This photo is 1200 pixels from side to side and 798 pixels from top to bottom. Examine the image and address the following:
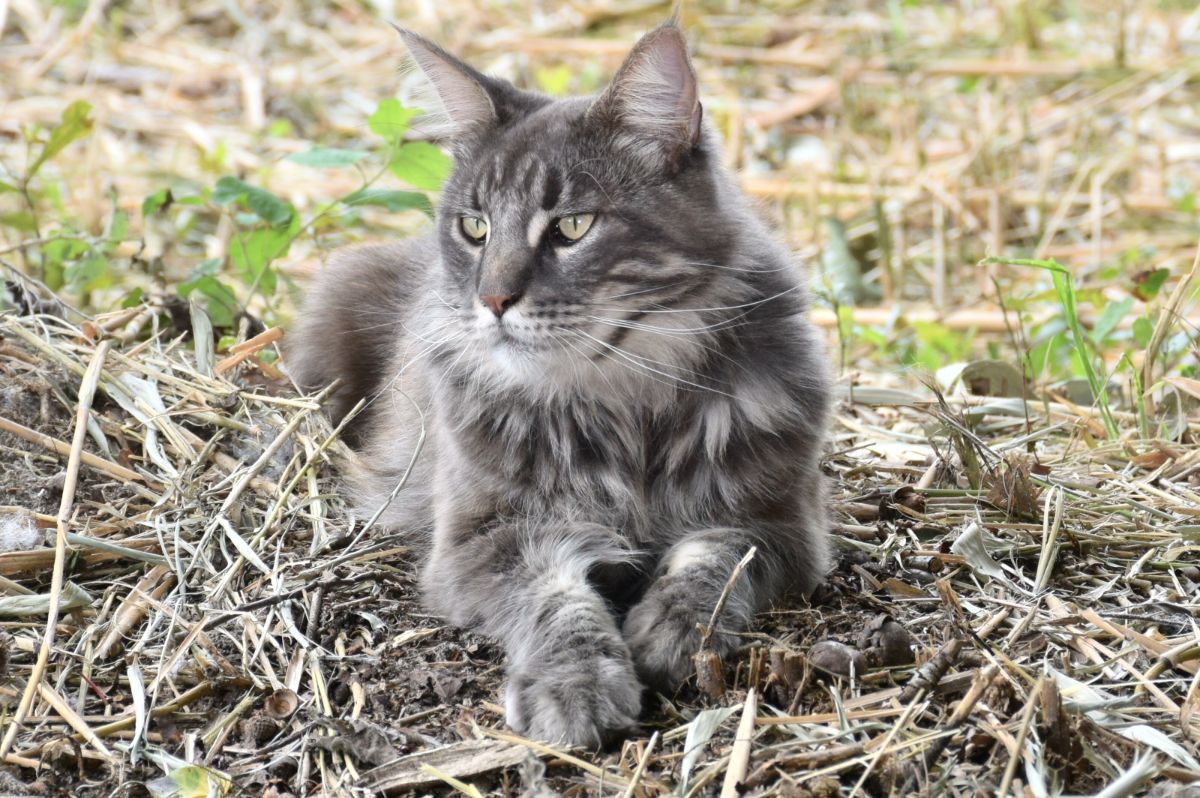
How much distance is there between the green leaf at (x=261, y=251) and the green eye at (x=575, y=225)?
5.69ft

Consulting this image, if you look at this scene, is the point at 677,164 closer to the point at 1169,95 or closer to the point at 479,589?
the point at 479,589

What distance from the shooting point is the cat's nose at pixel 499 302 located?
2627 mm

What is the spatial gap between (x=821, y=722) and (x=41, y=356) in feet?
7.91

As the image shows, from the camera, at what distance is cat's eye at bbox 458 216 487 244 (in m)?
2.91

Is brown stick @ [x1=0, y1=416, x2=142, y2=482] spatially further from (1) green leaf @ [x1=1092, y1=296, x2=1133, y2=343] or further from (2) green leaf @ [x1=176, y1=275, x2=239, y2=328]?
(1) green leaf @ [x1=1092, y1=296, x2=1133, y2=343]

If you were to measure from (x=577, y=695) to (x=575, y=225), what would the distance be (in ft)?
3.36

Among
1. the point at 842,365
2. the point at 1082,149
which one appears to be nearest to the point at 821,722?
the point at 842,365

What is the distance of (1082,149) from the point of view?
664 cm

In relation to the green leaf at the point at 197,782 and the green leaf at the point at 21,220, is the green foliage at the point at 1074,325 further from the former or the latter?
the green leaf at the point at 21,220


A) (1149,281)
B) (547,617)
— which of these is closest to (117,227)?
(547,617)

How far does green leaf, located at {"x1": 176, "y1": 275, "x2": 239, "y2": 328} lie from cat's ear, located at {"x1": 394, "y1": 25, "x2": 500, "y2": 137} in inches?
54.1

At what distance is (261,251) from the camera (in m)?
4.27

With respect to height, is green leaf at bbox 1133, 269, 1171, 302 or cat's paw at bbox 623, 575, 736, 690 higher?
green leaf at bbox 1133, 269, 1171, 302

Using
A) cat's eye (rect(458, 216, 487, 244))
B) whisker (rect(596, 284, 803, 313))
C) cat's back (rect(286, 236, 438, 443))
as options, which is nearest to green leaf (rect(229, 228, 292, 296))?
cat's back (rect(286, 236, 438, 443))
